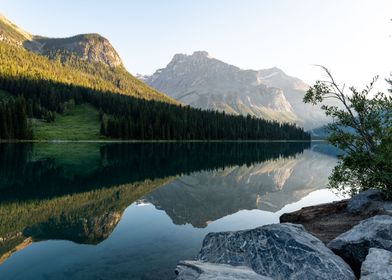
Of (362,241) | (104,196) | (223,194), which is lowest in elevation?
(223,194)

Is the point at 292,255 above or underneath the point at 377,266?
underneath

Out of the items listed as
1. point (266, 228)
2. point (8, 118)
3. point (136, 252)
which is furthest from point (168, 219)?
point (8, 118)

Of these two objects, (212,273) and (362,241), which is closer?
(212,273)

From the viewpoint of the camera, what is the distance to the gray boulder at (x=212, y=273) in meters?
10.8

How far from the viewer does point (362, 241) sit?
1498 cm

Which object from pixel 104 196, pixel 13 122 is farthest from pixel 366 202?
pixel 13 122

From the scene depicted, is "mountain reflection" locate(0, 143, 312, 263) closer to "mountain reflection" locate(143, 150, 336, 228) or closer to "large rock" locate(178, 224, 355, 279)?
"mountain reflection" locate(143, 150, 336, 228)

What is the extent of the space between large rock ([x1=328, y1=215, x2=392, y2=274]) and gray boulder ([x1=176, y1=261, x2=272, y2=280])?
5652mm

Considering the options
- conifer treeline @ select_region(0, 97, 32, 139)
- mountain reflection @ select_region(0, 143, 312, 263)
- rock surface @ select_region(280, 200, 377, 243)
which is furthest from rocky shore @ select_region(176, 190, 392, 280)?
conifer treeline @ select_region(0, 97, 32, 139)

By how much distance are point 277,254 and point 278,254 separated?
4 centimetres

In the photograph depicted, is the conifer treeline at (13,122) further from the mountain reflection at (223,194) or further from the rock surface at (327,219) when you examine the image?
the rock surface at (327,219)

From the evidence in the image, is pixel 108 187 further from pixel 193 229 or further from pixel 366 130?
pixel 366 130

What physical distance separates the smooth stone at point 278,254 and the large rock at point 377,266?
0.89 metres

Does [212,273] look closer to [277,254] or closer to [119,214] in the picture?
[277,254]
